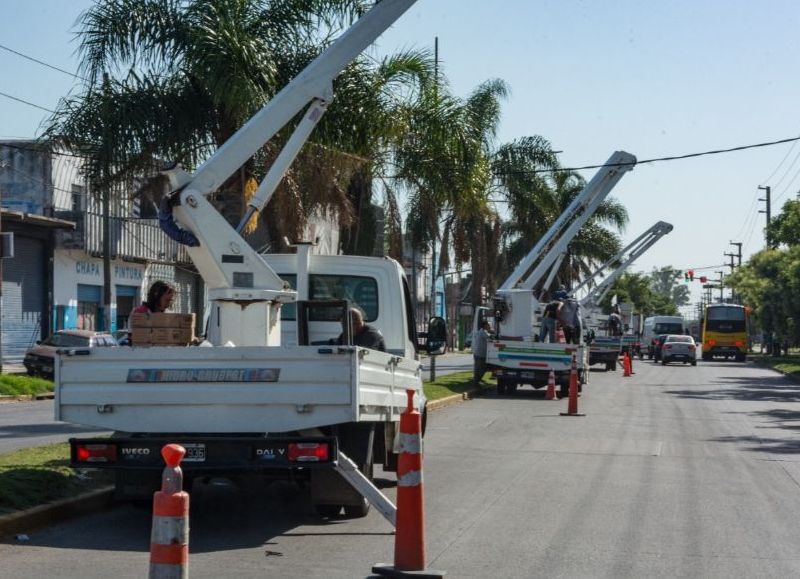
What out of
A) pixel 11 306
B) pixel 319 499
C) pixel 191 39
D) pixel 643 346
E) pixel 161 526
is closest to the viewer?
pixel 161 526

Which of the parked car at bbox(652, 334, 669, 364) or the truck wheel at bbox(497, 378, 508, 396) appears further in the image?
the parked car at bbox(652, 334, 669, 364)

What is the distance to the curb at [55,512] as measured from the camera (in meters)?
8.62

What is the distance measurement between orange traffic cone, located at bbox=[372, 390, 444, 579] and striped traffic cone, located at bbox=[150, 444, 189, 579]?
198 cm

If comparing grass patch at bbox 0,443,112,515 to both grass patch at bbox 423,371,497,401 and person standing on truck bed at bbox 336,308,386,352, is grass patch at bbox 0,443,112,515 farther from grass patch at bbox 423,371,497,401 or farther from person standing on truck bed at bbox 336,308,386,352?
grass patch at bbox 423,371,497,401

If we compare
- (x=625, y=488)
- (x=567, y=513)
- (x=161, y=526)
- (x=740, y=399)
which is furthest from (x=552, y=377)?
(x=161, y=526)

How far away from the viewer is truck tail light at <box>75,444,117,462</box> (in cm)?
869

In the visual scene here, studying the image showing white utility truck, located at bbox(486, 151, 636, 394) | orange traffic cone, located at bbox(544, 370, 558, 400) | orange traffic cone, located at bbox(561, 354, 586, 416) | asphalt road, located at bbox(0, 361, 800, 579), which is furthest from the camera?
white utility truck, located at bbox(486, 151, 636, 394)

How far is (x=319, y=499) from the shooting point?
30.0 feet

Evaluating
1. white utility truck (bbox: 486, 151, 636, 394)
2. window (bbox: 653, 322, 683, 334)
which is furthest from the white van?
white utility truck (bbox: 486, 151, 636, 394)

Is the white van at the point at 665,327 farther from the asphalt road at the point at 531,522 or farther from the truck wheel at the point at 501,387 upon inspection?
the asphalt road at the point at 531,522

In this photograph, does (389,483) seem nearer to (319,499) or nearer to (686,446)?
(319,499)

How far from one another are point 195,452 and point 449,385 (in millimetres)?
20261

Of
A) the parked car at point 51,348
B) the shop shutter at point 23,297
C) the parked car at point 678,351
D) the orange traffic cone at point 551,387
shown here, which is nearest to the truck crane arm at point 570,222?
the orange traffic cone at point 551,387

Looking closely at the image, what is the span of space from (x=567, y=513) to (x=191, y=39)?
33.8 ft
